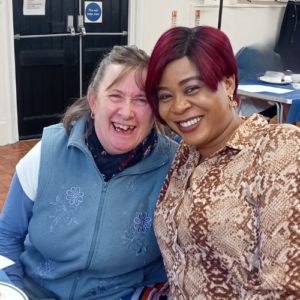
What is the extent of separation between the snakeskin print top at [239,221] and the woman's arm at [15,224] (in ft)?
1.52

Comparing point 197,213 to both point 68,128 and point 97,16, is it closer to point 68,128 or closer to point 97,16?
point 68,128

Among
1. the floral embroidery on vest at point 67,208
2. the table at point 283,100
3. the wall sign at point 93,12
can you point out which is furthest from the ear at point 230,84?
the wall sign at point 93,12

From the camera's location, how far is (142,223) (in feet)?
4.80

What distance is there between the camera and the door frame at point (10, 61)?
4.51m

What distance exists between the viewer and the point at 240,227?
1125 millimetres

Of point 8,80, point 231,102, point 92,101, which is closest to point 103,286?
point 92,101

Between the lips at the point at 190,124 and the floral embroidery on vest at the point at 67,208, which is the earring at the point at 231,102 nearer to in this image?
the lips at the point at 190,124

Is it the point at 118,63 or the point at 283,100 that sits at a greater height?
the point at 118,63

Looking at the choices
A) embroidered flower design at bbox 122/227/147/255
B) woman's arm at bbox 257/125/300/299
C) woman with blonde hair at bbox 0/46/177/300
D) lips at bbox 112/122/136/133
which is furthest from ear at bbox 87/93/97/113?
woman's arm at bbox 257/125/300/299

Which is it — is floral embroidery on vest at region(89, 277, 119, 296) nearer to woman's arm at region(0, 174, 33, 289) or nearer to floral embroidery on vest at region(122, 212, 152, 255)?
floral embroidery on vest at region(122, 212, 152, 255)

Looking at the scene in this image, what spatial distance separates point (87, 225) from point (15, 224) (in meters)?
0.27

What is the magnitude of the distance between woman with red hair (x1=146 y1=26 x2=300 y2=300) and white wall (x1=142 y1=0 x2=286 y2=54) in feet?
14.1

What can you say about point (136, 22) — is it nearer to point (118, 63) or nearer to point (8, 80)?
point (8, 80)

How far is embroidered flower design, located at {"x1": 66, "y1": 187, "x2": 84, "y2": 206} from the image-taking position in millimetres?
1434
